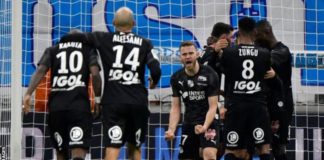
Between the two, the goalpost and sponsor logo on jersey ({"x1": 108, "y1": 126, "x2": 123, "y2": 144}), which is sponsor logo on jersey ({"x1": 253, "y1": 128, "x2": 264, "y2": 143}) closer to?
sponsor logo on jersey ({"x1": 108, "y1": 126, "x2": 123, "y2": 144})

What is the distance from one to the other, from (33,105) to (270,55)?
4.08 metres

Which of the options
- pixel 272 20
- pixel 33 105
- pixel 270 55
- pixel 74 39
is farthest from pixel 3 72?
pixel 272 20

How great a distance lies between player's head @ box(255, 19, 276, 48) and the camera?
1181 centimetres

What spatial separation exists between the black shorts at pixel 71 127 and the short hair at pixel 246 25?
6.97 ft

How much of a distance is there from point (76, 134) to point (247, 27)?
242 cm

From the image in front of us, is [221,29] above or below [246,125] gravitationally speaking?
above

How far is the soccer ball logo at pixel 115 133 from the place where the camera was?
32.8 feet

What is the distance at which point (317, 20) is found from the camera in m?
15.7

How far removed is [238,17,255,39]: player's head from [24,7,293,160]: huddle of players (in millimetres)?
11

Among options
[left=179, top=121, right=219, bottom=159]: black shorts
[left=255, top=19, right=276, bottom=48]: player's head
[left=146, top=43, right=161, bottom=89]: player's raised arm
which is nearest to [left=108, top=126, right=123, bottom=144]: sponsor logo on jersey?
[left=146, top=43, right=161, bottom=89]: player's raised arm

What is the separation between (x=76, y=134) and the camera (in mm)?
9906

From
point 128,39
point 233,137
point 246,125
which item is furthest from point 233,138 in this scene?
point 128,39

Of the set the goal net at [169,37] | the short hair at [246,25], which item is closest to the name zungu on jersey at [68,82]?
the short hair at [246,25]

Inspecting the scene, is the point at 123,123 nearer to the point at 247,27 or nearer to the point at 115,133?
the point at 115,133
